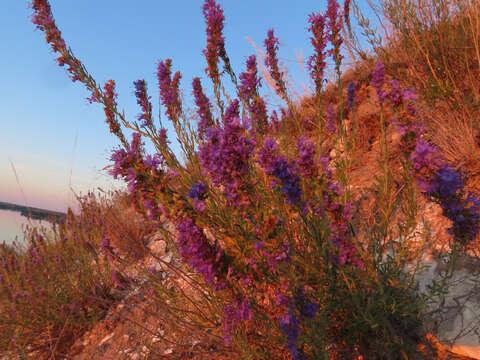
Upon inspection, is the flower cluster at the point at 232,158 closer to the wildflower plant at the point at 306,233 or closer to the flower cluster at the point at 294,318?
the wildflower plant at the point at 306,233

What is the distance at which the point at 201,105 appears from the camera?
2865 mm

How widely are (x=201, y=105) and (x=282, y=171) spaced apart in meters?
1.81

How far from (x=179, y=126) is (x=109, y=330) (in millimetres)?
2485

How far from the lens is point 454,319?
1825 millimetres

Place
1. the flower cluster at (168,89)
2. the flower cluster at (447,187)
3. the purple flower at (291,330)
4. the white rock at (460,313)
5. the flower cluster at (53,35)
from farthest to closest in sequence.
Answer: the flower cluster at (168,89) → the flower cluster at (53,35) → the white rock at (460,313) → the purple flower at (291,330) → the flower cluster at (447,187)

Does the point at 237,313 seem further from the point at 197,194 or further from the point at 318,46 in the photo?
the point at 318,46

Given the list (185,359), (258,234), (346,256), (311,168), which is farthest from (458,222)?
(185,359)

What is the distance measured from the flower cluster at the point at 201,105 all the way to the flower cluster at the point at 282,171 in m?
1.59

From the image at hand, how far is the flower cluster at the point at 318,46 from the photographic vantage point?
257cm

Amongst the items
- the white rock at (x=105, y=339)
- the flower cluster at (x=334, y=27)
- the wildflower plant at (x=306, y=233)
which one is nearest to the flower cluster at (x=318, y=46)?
the flower cluster at (x=334, y=27)

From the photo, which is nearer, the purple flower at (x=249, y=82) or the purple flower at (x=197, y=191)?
the purple flower at (x=197, y=191)

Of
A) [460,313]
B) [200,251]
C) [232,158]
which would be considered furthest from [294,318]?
[460,313]

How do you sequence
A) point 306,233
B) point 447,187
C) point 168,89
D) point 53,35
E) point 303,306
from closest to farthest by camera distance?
point 447,187, point 303,306, point 306,233, point 53,35, point 168,89

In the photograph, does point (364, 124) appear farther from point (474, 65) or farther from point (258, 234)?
point (258, 234)
